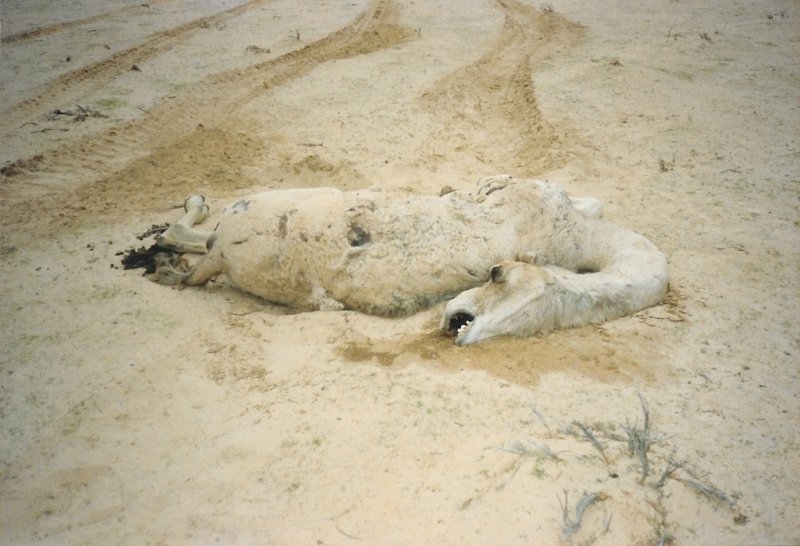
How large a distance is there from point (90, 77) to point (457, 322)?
731 cm

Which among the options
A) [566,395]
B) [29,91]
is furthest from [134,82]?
[566,395]

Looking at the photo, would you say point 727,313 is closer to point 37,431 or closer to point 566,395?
point 566,395

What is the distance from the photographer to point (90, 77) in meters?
7.68

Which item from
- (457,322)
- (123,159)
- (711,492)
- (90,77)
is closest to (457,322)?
(457,322)

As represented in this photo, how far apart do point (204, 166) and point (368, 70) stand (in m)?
3.46

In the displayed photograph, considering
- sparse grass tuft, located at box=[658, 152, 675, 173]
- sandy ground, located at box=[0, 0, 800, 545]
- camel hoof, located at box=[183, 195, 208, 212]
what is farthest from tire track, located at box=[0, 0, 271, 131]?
sparse grass tuft, located at box=[658, 152, 675, 173]

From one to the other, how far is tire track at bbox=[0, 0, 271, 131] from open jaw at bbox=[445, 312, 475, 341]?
6126 mm

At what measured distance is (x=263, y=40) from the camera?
30.5 ft

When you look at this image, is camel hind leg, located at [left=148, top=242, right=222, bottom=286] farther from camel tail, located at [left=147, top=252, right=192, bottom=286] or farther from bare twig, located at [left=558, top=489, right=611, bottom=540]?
bare twig, located at [left=558, top=489, right=611, bottom=540]

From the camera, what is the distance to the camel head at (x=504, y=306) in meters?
3.13

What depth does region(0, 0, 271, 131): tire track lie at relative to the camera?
6.62 meters

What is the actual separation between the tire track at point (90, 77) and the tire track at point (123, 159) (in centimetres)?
121

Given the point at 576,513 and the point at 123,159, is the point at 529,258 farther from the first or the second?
the point at 123,159

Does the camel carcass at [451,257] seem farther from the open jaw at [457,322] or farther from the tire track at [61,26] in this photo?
the tire track at [61,26]
